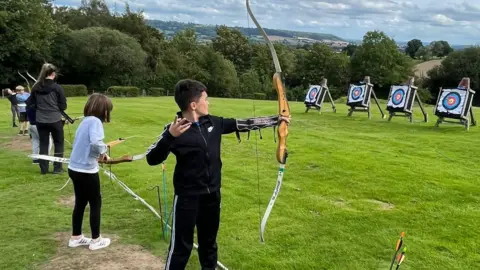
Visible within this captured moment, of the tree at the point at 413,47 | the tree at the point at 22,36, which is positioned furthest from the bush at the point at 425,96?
the tree at the point at 413,47

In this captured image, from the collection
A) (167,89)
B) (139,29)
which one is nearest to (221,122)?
(167,89)

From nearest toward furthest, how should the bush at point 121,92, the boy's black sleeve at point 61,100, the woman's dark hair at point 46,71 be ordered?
1. the woman's dark hair at point 46,71
2. the boy's black sleeve at point 61,100
3. the bush at point 121,92

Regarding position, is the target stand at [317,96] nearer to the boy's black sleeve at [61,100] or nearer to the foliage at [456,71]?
the boy's black sleeve at [61,100]

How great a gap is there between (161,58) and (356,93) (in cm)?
3610

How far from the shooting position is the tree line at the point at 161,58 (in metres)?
36.8

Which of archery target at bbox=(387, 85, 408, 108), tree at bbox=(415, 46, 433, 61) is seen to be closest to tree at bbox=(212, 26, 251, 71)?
tree at bbox=(415, 46, 433, 61)

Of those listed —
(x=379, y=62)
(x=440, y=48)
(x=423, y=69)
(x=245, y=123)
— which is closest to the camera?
(x=245, y=123)

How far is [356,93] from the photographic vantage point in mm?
16062

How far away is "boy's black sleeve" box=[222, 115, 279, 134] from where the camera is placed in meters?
3.37

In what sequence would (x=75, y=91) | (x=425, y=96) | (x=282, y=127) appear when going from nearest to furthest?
(x=282, y=127)
(x=75, y=91)
(x=425, y=96)

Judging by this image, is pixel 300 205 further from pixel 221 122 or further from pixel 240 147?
pixel 240 147

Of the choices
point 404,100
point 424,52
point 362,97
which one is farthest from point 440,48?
point 404,100

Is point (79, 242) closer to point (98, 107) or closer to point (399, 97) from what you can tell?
point (98, 107)

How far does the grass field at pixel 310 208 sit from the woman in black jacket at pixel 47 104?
67 centimetres
